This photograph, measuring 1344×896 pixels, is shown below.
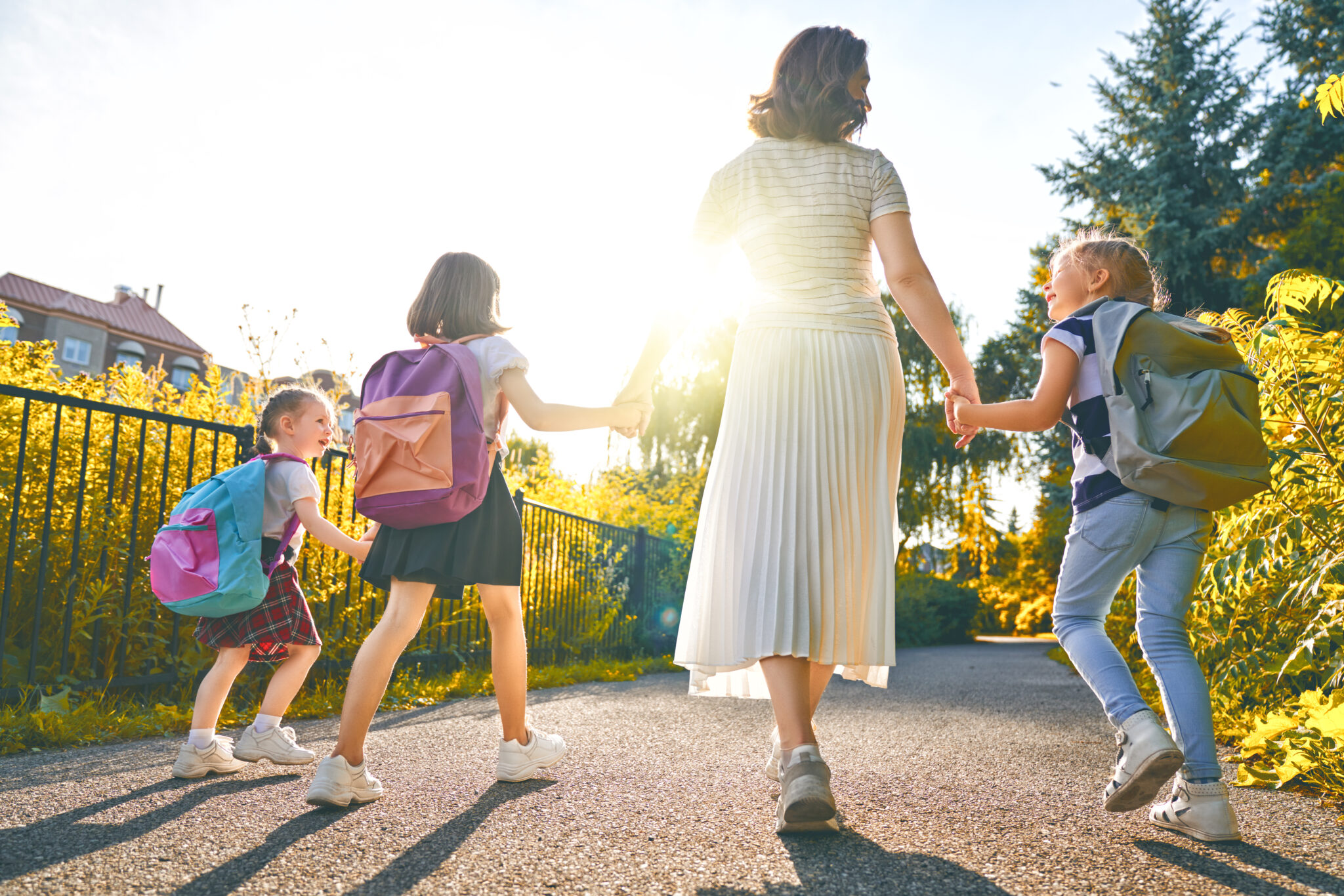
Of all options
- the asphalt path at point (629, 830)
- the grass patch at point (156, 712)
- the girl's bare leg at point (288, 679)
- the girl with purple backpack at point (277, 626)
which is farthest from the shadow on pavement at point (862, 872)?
the grass patch at point (156, 712)

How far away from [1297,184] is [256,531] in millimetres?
16215

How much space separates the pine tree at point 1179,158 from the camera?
13.2 metres

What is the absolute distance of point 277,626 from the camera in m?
2.77

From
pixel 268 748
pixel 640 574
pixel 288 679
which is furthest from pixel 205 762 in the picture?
pixel 640 574

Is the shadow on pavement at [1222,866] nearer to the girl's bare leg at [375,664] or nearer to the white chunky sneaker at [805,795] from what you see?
the white chunky sneaker at [805,795]

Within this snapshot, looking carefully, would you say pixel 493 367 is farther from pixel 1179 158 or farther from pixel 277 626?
pixel 1179 158

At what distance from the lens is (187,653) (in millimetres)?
3785

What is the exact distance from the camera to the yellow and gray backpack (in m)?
1.99

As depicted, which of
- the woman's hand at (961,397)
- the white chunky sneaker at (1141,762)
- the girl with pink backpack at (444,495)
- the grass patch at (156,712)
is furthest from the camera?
the grass patch at (156,712)

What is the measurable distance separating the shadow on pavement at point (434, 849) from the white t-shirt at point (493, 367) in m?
1.03

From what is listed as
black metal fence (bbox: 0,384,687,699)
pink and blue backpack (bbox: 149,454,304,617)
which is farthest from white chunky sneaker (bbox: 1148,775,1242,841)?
black metal fence (bbox: 0,384,687,699)

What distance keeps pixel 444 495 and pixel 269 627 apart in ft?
3.26

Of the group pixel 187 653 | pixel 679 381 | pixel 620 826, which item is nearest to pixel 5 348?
pixel 187 653

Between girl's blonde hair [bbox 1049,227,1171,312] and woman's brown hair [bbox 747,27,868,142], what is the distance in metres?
0.77
